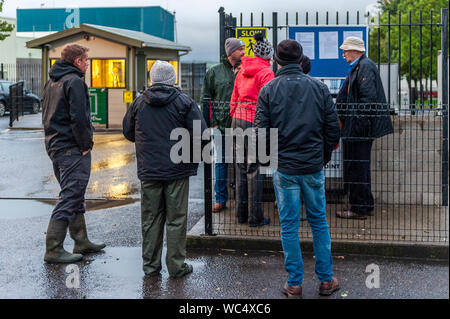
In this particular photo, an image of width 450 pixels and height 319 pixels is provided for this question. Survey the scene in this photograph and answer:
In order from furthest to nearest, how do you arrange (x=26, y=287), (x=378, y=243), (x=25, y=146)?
(x=25, y=146)
(x=378, y=243)
(x=26, y=287)

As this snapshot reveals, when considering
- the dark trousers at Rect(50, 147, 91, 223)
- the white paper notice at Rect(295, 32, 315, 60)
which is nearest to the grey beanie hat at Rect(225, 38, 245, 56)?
the white paper notice at Rect(295, 32, 315, 60)

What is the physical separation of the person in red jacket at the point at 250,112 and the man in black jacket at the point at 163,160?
1.22 meters

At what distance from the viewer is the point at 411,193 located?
23.6ft

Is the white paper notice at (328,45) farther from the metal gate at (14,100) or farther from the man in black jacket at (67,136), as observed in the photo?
the metal gate at (14,100)

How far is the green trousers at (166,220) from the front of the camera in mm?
5332

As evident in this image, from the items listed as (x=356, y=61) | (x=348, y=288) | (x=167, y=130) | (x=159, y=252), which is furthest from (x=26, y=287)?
(x=356, y=61)

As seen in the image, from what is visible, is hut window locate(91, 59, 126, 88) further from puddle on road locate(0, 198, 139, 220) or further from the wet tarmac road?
the wet tarmac road

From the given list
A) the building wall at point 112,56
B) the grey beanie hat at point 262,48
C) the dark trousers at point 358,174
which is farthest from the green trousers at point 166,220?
the building wall at point 112,56

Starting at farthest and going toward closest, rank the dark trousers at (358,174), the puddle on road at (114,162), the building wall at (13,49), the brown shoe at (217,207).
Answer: the building wall at (13,49), the puddle on road at (114,162), the brown shoe at (217,207), the dark trousers at (358,174)

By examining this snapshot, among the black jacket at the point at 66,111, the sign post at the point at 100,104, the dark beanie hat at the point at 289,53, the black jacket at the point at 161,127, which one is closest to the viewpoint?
the dark beanie hat at the point at 289,53

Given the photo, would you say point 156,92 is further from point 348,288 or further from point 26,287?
point 348,288

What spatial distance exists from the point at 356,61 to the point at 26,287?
414cm

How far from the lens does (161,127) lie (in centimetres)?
524

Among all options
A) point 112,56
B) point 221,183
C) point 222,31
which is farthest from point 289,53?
point 112,56
